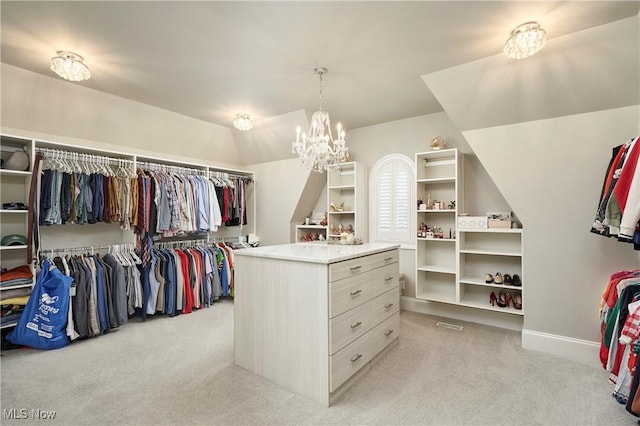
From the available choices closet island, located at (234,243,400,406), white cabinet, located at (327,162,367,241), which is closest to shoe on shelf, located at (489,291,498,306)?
closet island, located at (234,243,400,406)

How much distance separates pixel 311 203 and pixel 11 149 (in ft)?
12.1

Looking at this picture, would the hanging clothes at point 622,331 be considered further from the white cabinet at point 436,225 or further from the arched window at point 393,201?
the arched window at point 393,201

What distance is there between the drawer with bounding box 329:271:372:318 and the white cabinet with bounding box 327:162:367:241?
1.91 meters

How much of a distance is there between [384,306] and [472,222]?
5.08ft

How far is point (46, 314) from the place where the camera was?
111 inches

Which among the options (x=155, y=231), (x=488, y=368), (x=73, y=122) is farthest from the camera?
(x=155, y=231)

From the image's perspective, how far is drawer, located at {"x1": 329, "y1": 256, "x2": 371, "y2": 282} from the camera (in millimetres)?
2041

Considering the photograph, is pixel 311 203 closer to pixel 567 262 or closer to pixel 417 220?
pixel 417 220

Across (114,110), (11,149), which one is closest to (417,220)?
(114,110)

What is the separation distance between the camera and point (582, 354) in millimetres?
2678

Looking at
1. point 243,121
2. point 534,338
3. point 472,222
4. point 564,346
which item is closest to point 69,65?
point 243,121

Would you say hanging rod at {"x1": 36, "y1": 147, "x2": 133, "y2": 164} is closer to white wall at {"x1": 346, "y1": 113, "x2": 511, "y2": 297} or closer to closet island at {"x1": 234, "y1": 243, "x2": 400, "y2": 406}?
closet island at {"x1": 234, "y1": 243, "x2": 400, "y2": 406}

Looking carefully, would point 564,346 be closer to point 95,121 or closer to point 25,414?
point 25,414

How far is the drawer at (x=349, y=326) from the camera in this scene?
204 cm
